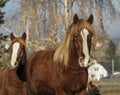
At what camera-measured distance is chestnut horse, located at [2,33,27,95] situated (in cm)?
922

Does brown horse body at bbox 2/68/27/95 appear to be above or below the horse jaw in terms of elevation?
below

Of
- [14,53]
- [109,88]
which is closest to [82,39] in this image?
[14,53]

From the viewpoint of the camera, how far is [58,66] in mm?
7863

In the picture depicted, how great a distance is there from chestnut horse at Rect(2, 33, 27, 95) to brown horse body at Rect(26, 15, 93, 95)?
1007 millimetres

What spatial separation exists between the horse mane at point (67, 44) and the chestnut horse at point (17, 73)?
1.38 m

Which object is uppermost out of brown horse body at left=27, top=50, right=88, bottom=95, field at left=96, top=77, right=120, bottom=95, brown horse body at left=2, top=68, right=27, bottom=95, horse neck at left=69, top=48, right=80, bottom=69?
horse neck at left=69, top=48, right=80, bottom=69

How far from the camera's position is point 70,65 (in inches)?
303

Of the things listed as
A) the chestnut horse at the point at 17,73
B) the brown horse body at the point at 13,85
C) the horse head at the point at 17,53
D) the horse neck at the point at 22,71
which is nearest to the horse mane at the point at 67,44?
the horse head at the point at 17,53

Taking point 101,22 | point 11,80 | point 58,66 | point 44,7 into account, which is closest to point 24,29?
point 44,7

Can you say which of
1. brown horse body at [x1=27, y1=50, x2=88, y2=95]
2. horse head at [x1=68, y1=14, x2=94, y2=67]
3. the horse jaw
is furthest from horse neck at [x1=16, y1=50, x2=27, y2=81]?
the horse jaw

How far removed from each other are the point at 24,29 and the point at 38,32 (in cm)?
141

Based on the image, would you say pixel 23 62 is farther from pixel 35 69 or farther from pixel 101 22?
pixel 101 22

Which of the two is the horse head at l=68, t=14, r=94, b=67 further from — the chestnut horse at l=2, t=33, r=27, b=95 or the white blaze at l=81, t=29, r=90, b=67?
the chestnut horse at l=2, t=33, r=27, b=95

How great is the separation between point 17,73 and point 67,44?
2519mm
